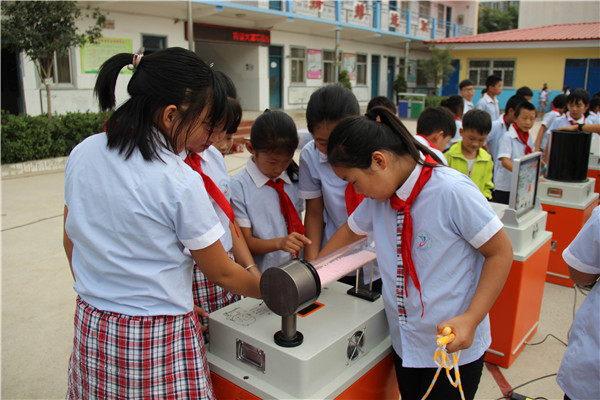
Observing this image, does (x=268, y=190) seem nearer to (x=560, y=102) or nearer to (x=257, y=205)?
(x=257, y=205)

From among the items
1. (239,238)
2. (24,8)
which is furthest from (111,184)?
(24,8)

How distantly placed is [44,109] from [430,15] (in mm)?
17421

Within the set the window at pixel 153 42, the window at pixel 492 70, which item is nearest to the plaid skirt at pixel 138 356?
the window at pixel 153 42

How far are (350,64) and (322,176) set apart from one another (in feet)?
50.5

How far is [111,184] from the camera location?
93 centimetres

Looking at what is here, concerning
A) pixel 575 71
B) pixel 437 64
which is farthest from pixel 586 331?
pixel 575 71

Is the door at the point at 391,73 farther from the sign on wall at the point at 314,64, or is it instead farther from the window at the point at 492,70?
the sign on wall at the point at 314,64

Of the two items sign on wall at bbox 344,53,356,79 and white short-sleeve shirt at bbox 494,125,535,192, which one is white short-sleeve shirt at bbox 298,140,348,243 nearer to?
white short-sleeve shirt at bbox 494,125,535,192

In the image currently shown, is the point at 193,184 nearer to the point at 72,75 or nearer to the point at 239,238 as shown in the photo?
the point at 239,238

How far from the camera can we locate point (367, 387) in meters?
1.15

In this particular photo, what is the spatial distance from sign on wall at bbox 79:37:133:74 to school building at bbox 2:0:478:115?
0.02 m

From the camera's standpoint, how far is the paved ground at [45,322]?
2.12 metres

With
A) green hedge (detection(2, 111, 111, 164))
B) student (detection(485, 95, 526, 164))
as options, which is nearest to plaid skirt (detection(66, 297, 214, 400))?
student (detection(485, 95, 526, 164))

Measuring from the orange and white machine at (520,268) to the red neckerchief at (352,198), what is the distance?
0.87 metres
